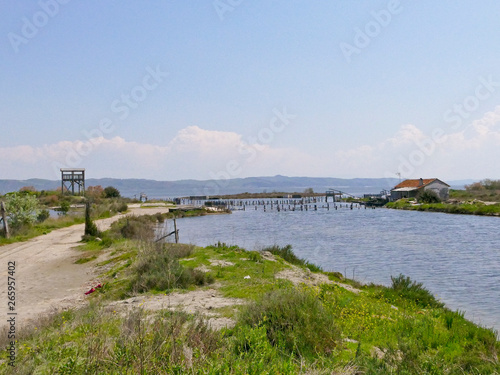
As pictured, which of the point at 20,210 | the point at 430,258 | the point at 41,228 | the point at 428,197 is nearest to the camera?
the point at 430,258

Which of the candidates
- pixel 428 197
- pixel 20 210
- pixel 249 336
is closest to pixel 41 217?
pixel 20 210

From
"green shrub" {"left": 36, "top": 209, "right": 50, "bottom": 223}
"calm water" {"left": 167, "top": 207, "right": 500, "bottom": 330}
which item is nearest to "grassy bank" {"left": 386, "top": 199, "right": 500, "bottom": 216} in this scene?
"calm water" {"left": 167, "top": 207, "right": 500, "bottom": 330}

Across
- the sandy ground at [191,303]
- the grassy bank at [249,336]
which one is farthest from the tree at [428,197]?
the sandy ground at [191,303]

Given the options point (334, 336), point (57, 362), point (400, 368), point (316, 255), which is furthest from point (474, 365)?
point (316, 255)

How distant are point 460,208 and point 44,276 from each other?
55815 millimetres

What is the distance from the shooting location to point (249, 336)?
216 inches

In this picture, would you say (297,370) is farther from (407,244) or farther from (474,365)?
(407,244)

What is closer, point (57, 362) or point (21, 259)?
point (57, 362)

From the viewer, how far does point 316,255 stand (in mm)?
23016

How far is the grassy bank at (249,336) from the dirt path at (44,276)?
1399 mm

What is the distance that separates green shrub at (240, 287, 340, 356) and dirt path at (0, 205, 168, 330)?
4.54 m

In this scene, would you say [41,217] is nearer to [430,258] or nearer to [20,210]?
[20,210]

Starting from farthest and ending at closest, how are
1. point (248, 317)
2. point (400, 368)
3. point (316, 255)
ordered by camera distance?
point (316, 255) → point (248, 317) → point (400, 368)

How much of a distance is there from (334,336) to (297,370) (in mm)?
1649
